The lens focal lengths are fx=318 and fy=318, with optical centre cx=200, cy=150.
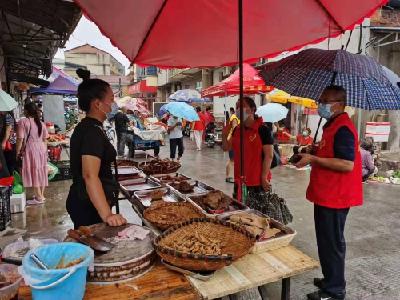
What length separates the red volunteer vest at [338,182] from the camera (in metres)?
2.93

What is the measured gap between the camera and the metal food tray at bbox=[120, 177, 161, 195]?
12.3ft

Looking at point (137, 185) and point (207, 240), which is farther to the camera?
point (137, 185)

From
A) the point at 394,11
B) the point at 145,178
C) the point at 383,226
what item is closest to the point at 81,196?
the point at 145,178

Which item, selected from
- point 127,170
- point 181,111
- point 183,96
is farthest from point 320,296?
point 183,96

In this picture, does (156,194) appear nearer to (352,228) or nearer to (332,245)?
(332,245)

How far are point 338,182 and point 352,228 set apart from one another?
10.2ft

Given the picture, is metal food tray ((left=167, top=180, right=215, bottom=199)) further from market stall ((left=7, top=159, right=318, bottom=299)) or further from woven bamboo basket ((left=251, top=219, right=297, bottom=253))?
woven bamboo basket ((left=251, top=219, right=297, bottom=253))

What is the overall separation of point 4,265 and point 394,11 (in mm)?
13431

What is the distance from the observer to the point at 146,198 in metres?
3.33

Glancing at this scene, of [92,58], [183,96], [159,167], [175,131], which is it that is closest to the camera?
[159,167]

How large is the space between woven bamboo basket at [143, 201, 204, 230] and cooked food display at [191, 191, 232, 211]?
0.14 m

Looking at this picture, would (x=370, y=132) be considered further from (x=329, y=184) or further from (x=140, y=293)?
(x=140, y=293)

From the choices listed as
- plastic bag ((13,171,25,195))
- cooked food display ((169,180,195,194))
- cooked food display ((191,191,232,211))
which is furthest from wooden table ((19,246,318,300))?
plastic bag ((13,171,25,195))

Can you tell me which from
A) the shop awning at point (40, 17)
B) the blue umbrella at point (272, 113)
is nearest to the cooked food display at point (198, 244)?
the shop awning at point (40, 17)
